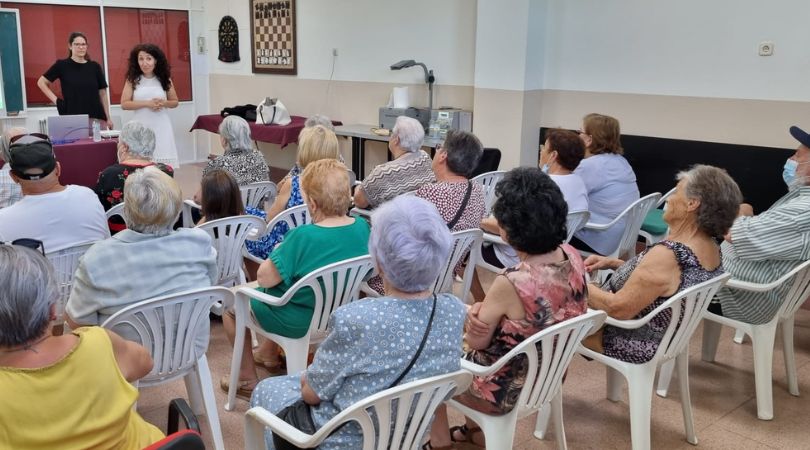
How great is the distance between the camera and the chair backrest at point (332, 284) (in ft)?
8.05

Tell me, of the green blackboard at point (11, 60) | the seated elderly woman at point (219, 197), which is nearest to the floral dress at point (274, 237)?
the seated elderly woman at point (219, 197)

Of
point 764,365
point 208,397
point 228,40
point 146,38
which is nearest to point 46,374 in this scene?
point 208,397

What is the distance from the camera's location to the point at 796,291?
2.90 m

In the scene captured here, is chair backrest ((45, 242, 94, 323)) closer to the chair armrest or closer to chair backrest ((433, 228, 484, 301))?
the chair armrest

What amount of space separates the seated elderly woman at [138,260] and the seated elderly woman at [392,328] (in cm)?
74

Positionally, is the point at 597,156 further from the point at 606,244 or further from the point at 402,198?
the point at 402,198

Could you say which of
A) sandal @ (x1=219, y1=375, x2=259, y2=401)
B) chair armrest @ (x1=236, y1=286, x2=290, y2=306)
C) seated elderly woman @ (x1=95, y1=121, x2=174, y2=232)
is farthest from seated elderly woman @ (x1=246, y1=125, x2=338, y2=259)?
chair armrest @ (x1=236, y1=286, x2=290, y2=306)

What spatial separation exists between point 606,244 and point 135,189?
269 cm

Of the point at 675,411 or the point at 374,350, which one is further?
the point at 675,411

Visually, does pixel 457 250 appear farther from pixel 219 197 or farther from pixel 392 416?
pixel 392 416

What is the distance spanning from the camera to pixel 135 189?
7.22ft

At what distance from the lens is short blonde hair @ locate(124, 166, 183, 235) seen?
7.14ft

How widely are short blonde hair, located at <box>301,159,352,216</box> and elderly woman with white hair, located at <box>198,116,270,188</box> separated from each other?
1535 mm

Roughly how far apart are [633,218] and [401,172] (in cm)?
135
